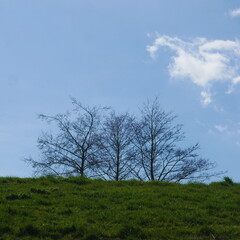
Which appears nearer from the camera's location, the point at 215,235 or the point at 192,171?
the point at 215,235

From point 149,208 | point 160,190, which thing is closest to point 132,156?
point 160,190

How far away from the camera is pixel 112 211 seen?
536 inches

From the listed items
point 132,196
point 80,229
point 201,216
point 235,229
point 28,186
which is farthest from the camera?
point 28,186

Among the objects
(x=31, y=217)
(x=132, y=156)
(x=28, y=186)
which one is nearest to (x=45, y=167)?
(x=132, y=156)

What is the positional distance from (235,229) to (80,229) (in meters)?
4.97

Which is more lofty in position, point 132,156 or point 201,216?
point 132,156

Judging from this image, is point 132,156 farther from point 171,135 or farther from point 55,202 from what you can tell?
point 55,202

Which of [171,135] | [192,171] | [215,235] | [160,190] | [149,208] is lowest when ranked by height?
[215,235]

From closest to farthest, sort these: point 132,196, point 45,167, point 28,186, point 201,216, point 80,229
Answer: point 80,229
point 201,216
point 132,196
point 28,186
point 45,167

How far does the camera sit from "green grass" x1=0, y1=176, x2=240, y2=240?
11570 mm

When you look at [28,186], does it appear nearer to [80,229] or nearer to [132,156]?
[80,229]

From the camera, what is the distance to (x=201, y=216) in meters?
13.8

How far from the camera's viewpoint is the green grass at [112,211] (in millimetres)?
11570

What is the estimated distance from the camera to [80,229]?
11.6m
